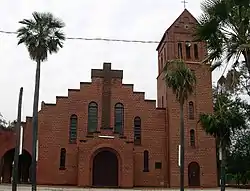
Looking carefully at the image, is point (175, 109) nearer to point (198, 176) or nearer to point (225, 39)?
point (198, 176)

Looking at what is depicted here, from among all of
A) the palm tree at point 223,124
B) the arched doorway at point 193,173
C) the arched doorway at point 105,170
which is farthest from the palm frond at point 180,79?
the arched doorway at point 193,173

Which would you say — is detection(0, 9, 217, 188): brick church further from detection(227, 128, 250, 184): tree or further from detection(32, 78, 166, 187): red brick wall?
detection(227, 128, 250, 184): tree

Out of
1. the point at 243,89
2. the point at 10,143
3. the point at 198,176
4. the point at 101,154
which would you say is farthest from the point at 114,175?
the point at 243,89

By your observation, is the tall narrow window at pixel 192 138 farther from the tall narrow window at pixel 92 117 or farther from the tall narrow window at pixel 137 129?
the tall narrow window at pixel 92 117

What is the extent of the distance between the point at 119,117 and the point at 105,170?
20.5ft

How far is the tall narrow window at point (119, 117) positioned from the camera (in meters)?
47.3

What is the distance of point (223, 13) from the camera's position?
16500 mm

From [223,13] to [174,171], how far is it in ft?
101

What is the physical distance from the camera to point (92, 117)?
156ft

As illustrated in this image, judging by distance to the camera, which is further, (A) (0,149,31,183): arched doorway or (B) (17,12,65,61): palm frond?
(A) (0,149,31,183): arched doorway

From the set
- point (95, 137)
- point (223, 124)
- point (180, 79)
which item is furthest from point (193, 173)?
point (180, 79)

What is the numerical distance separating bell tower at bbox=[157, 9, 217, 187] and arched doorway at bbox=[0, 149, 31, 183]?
53.5 ft

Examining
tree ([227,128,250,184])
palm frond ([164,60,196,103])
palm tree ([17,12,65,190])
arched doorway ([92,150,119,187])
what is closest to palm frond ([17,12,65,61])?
palm tree ([17,12,65,190])

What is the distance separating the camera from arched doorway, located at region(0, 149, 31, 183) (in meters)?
49.3
